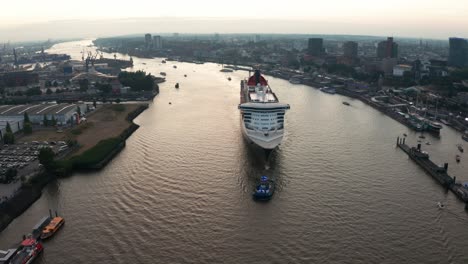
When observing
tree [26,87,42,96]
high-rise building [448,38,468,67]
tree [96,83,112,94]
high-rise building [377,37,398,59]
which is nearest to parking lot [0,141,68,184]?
tree [96,83,112,94]

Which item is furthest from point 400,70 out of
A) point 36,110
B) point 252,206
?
point 252,206

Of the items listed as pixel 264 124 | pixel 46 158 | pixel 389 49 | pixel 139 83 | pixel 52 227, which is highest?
pixel 389 49

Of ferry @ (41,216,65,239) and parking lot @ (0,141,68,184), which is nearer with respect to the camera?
ferry @ (41,216,65,239)

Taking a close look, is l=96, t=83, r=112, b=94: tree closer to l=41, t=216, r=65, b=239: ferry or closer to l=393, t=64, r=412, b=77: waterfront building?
l=41, t=216, r=65, b=239: ferry

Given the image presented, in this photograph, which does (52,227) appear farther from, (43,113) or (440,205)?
(43,113)

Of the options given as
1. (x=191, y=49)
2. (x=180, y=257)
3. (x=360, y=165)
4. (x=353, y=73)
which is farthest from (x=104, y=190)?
(x=191, y=49)

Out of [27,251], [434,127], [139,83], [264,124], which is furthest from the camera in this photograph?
[139,83]

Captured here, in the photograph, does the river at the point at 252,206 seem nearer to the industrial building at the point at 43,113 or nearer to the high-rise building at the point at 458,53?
the industrial building at the point at 43,113
